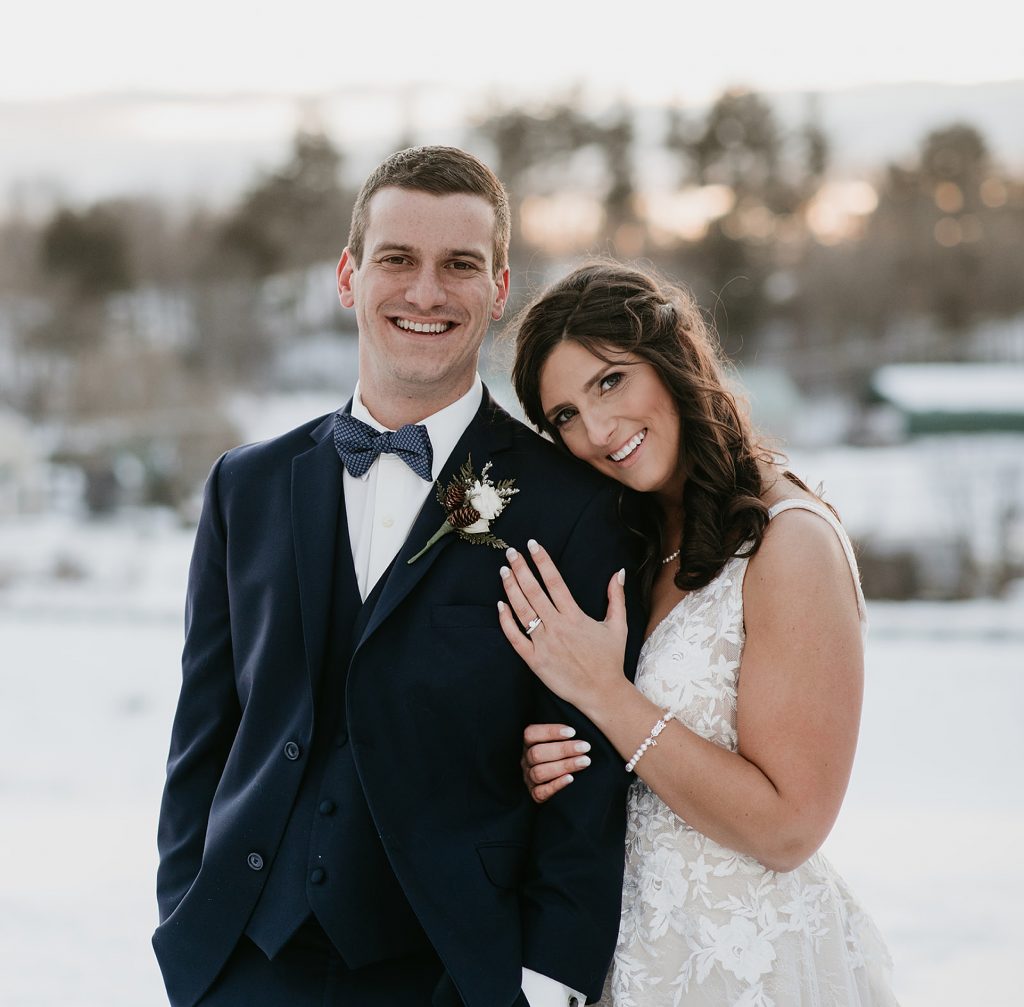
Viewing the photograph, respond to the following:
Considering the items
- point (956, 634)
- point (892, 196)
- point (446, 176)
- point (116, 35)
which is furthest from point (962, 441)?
point (116, 35)

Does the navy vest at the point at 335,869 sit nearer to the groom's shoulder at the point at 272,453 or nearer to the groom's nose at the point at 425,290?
the groom's shoulder at the point at 272,453

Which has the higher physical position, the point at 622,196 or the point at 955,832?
the point at 622,196

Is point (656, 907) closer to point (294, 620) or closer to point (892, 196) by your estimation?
point (294, 620)

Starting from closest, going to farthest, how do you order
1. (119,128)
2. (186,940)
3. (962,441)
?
(186,940) → (962,441) → (119,128)

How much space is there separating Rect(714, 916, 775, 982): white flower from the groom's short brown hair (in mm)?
1393

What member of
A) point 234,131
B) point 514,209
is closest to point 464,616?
point 514,209

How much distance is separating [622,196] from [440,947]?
1189 inches

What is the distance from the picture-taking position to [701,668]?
2.42 metres

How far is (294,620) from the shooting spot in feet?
7.89

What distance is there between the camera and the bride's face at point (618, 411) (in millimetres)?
2523

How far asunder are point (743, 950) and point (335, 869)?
0.78 metres

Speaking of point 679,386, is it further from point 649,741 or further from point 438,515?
point 649,741

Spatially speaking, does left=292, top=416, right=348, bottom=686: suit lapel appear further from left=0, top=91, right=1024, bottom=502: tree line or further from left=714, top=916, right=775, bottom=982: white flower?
left=0, top=91, right=1024, bottom=502: tree line

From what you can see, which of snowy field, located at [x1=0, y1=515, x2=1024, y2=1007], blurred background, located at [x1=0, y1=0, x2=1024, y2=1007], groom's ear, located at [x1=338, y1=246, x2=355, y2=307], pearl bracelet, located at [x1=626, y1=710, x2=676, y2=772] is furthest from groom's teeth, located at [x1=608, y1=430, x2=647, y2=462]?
blurred background, located at [x1=0, y1=0, x2=1024, y2=1007]
